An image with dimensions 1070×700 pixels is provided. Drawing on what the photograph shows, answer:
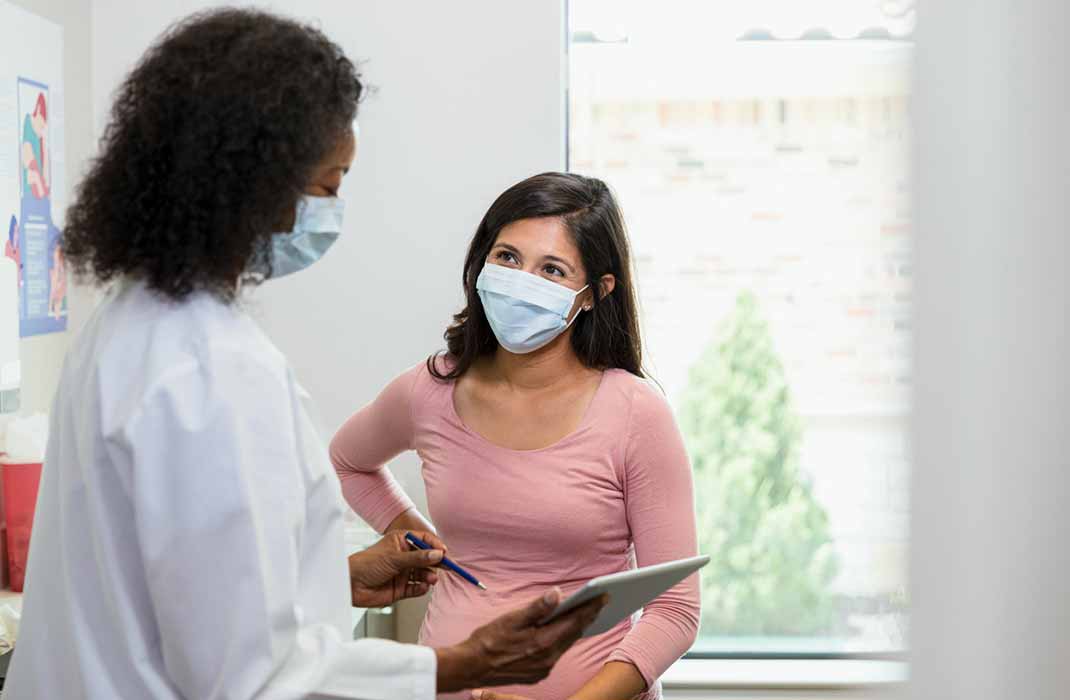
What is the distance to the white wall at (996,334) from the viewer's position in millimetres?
393

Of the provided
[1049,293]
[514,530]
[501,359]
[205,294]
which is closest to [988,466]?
[1049,293]

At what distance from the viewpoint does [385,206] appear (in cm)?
270

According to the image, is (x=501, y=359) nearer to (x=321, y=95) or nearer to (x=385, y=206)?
(x=321, y=95)

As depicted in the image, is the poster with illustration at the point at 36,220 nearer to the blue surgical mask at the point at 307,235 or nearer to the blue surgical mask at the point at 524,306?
the blue surgical mask at the point at 524,306

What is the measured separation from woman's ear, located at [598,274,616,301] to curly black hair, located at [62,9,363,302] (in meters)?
0.82

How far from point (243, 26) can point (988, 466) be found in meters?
0.77

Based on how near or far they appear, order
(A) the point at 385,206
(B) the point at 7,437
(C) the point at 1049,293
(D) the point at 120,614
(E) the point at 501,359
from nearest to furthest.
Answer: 1. (C) the point at 1049,293
2. (D) the point at 120,614
3. (E) the point at 501,359
4. (B) the point at 7,437
5. (A) the point at 385,206

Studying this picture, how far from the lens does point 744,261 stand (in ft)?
10.3

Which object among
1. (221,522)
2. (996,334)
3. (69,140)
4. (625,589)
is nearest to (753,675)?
(625,589)

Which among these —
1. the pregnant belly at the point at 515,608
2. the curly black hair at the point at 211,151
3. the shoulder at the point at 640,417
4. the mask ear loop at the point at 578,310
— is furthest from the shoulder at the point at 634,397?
the curly black hair at the point at 211,151

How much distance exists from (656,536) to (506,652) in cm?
53

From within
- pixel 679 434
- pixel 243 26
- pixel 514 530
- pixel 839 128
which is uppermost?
pixel 839 128

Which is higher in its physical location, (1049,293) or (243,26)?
(243,26)

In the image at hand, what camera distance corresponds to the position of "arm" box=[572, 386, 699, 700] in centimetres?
155
